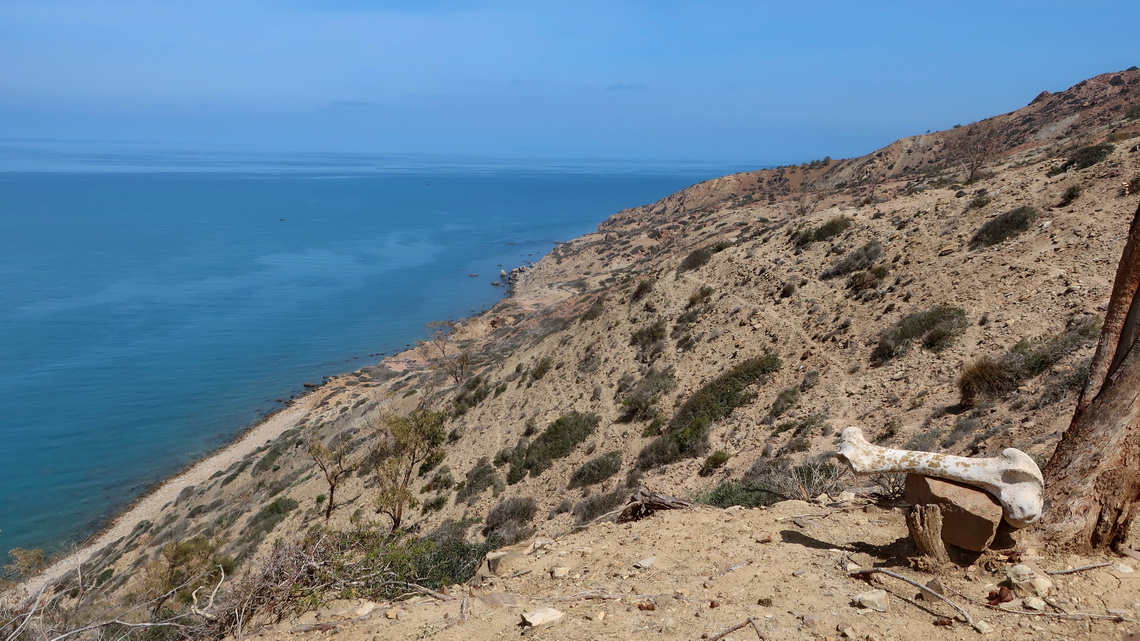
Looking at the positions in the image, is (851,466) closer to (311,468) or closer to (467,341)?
(311,468)

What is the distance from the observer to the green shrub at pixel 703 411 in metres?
16.3

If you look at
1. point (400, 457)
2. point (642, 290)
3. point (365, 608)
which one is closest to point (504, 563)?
point (365, 608)

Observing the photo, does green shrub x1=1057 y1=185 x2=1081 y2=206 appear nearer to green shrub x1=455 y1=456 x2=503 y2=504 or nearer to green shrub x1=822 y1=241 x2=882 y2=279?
green shrub x1=822 y1=241 x2=882 y2=279

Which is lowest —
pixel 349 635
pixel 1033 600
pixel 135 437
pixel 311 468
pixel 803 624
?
pixel 135 437

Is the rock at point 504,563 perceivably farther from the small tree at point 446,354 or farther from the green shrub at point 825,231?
the small tree at point 446,354

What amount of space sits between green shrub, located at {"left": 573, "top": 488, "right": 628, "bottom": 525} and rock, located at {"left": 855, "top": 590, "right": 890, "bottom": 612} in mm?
9023

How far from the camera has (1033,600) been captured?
4879 millimetres

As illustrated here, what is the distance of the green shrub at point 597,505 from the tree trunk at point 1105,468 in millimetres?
9563

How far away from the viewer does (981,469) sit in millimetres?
5391

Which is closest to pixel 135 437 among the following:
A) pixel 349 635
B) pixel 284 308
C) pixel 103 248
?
pixel 284 308

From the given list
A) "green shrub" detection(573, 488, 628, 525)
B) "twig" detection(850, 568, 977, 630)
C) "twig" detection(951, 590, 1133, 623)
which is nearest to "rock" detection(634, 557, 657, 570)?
"twig" detection(850, 568, 977, 630)

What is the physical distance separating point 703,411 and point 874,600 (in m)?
12.6

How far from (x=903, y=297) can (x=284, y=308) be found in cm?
6762

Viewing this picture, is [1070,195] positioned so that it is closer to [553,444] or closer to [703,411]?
[703,411]
